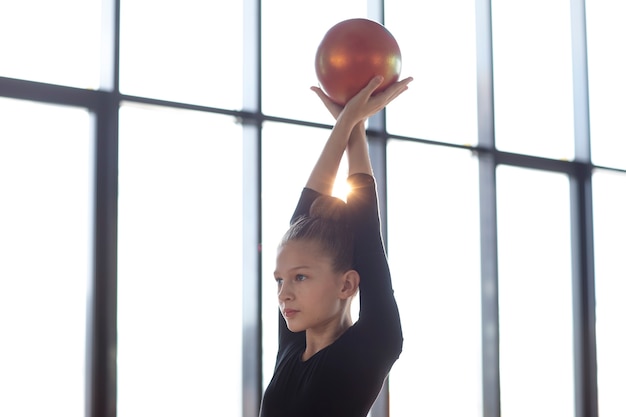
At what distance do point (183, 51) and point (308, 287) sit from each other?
1.34 m

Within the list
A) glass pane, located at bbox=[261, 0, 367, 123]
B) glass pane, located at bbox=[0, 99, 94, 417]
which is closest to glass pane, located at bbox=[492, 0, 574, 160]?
glass pane, located at bbox=[261, 0, 367, 123]

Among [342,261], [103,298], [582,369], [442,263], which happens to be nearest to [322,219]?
[342,261]

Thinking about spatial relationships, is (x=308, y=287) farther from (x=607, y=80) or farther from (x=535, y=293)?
(x=607, y=80)

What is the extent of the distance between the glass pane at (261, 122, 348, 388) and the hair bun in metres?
1.13

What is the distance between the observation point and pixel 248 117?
2.63 m

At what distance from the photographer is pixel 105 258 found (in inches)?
92.0

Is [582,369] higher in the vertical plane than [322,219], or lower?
lower

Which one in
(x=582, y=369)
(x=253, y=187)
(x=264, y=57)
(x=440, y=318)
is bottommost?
(x=582, y=369)

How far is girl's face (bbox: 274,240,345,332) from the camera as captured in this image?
4.74 feet

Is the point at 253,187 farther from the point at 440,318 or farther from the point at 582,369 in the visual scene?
the point at 582,369

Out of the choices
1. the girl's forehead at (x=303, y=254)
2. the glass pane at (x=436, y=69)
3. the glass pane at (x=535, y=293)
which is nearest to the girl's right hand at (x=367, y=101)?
the girl's forehead at (x=303, y=254)

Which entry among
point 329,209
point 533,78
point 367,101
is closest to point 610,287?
point 533,78

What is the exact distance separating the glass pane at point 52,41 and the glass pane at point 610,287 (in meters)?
2.46

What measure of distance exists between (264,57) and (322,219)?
1.34 m
